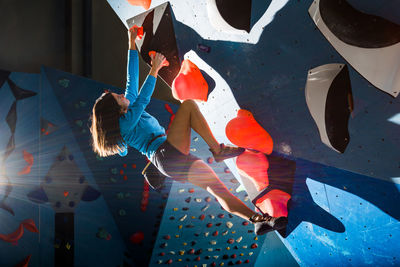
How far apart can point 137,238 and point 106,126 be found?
1.03 meters

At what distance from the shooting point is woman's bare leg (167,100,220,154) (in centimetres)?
225

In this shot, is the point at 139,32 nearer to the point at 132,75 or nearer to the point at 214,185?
the point at 132,75

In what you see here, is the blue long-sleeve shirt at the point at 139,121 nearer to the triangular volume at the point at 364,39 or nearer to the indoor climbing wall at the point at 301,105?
the indoor climbing wall at the point at 301,105

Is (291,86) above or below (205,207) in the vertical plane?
above

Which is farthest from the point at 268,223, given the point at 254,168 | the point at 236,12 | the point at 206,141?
the point at 236,12

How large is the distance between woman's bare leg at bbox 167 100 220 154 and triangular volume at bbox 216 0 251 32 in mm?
619

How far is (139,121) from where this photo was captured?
89.7 inches

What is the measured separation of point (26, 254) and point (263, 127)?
1994 mm

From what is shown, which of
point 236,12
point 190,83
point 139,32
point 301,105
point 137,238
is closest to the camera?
point 301,105

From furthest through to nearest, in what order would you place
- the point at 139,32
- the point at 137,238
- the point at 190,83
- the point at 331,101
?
1. the point at 137,238
2. the point at 139,32
3. the point at 190,83
4. the point at 331,101

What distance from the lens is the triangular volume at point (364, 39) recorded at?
1.39 metres

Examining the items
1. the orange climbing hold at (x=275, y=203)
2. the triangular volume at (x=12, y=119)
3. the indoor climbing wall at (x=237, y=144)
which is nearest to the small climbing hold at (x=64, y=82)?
the indoor climbing wall at (x=237, y=144)

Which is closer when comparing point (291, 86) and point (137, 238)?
point (291, 86)

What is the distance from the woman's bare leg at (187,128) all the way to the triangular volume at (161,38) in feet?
1.04
